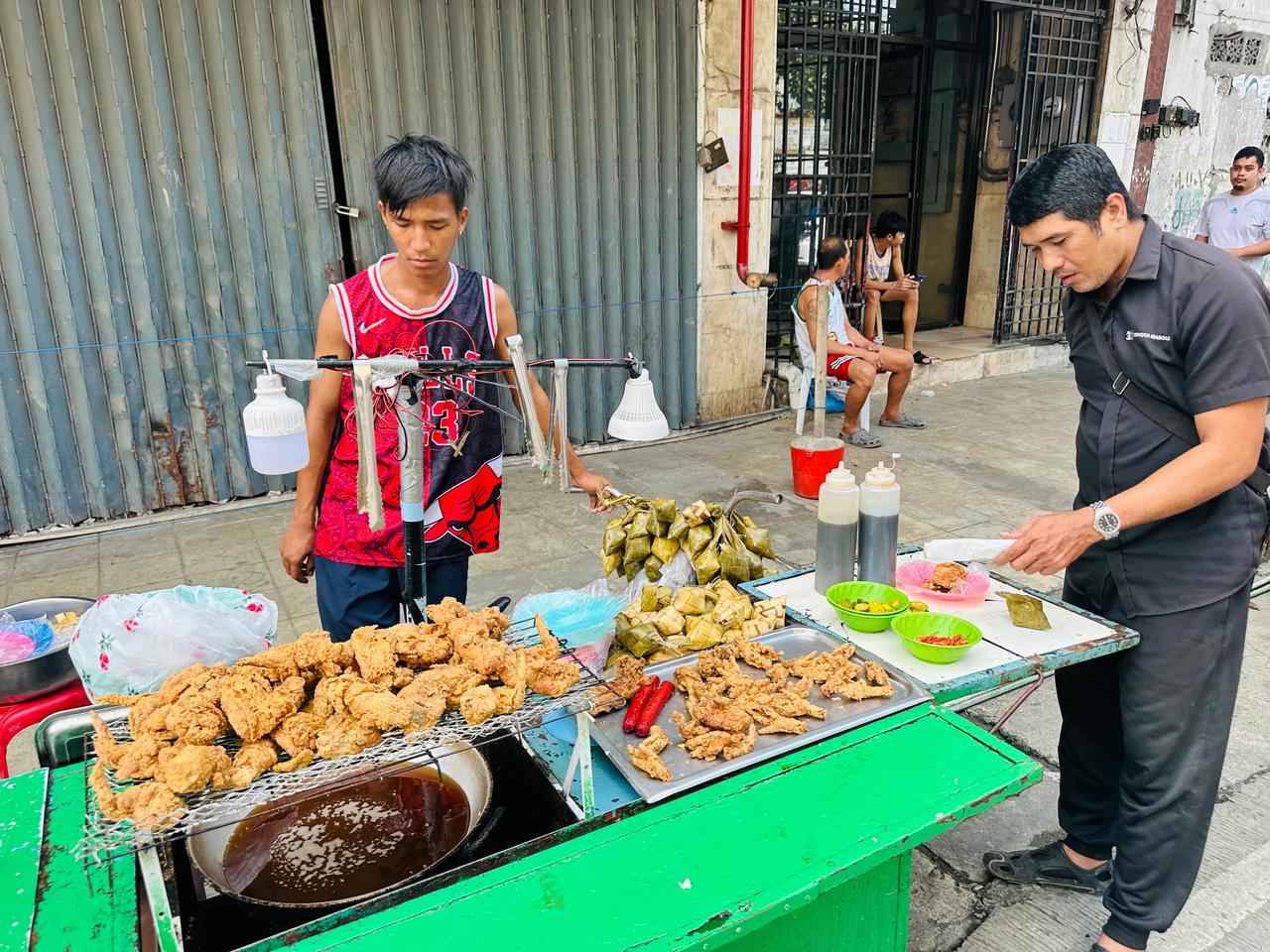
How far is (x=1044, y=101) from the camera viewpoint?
885 centimetres

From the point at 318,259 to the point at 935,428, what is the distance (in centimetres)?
510

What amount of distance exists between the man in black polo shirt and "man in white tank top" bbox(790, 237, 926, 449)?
14.0 feet

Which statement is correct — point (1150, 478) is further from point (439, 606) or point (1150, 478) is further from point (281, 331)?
point (281, 331)

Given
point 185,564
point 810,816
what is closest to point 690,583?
point 810,816

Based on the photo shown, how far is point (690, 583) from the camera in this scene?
2.67 meters

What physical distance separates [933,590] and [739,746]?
0.94 meters

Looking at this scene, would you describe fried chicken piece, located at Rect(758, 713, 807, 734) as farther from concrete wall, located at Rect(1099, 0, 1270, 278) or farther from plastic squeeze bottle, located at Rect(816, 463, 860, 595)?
concrete wall, located at Rect(1099, 0, 1270, 278)

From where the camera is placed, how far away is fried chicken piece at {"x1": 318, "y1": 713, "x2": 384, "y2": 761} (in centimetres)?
143

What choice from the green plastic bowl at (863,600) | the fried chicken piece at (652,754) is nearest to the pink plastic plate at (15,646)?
the fried chicken piece at (652,754)

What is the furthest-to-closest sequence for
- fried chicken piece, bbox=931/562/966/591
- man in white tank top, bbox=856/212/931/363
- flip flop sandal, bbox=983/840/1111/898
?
man in white tank top, bbox=856/212/931/363 → flip flop sandal, bbox=983/840/1111/898 → fried chicken piece, bbox=931/562/966/591

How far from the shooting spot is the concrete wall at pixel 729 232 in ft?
21.1

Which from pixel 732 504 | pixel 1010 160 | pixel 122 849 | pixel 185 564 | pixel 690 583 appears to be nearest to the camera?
pixel 122 849

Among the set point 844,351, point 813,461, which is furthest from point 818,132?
point 813,461

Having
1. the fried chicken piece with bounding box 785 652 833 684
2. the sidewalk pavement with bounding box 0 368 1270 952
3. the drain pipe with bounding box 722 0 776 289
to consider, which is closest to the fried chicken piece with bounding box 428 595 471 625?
the fried chicken piece with bounding box 785 652 833 684
